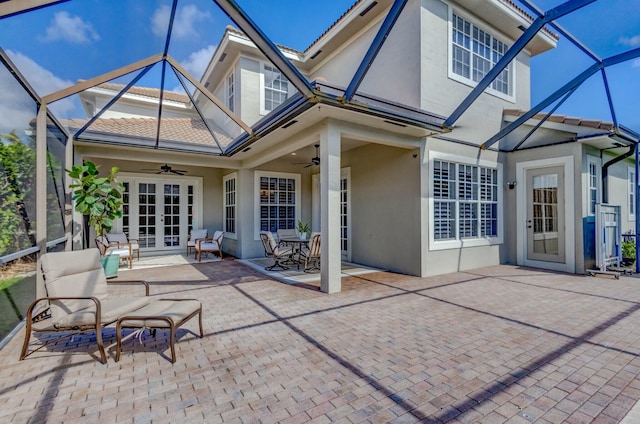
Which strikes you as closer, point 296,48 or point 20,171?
point 20,171

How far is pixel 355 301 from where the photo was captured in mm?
5137

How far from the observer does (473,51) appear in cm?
810

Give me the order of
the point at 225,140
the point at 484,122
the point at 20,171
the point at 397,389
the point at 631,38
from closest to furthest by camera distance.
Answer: the point at 397,389 < the point at 20,171 < the point at 631,38 < the point at 484,122 < the point at 225,140

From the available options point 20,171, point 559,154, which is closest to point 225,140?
point 20,171

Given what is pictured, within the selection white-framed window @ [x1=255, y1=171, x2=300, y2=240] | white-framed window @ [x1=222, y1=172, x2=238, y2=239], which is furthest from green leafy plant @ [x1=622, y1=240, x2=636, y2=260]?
white-framed window @ [x1=222, y1=172, x2=238, y2=239]

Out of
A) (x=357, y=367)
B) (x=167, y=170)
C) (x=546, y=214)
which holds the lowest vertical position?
(x=357, y=367)

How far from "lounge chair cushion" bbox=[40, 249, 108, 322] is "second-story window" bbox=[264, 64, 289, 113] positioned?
7656 mm

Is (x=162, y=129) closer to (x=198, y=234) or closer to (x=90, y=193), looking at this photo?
(x=90, y=193)

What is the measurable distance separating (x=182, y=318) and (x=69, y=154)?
6.16 metres

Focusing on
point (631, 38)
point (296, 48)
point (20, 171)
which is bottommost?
point (20, 171)

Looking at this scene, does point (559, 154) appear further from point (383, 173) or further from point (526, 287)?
point (383, 173)

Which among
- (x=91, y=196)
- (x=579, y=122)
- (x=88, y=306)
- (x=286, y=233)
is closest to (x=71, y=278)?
Result: (x=88, y=306)

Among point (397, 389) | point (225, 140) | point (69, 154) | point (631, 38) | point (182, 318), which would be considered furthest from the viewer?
point (225, 140)

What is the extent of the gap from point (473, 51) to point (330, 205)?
20.5ft
